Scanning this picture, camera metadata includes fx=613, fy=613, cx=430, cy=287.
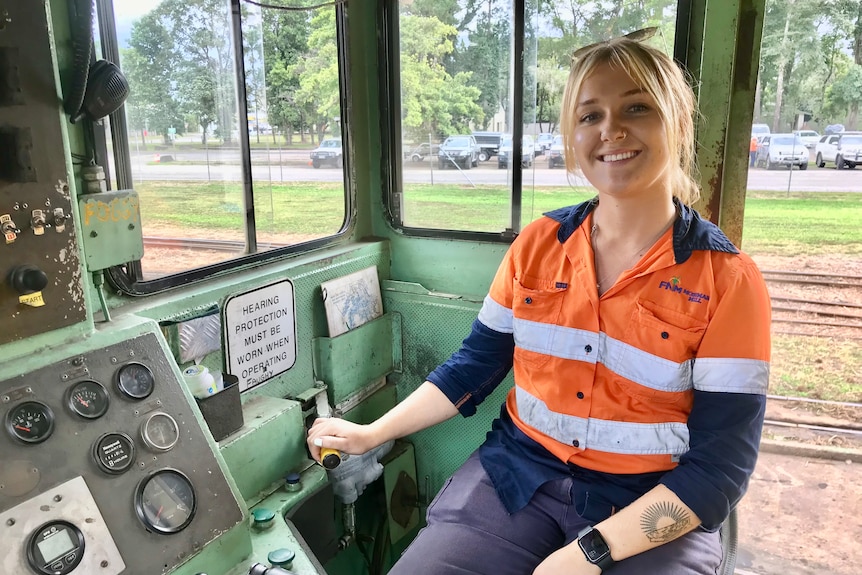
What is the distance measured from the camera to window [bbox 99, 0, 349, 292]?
152 centimetres

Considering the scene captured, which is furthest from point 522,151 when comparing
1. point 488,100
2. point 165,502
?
point 165,502

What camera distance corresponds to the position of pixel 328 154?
2.24 m

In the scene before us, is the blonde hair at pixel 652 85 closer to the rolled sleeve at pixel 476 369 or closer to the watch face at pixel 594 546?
the rolled sleeve at pixel 476 369

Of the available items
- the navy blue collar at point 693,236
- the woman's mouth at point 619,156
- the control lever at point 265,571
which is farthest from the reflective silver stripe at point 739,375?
the control lever at point 265,571

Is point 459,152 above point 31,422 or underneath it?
above

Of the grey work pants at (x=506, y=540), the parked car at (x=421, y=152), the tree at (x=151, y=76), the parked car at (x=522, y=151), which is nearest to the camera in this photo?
the grey work pants at (x=506, y=540)

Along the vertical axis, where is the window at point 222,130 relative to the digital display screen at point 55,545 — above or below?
above

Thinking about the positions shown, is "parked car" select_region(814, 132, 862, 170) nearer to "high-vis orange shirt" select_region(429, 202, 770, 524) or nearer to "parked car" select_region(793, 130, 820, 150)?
"parked car" select_region(793, 130, 820, 150)

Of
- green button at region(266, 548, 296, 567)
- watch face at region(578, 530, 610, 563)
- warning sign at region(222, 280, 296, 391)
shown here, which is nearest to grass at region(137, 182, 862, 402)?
warning sign at region(222, 280, 296, 391)

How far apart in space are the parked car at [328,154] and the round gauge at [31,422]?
127 centimetres

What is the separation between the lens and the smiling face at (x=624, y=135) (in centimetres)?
132

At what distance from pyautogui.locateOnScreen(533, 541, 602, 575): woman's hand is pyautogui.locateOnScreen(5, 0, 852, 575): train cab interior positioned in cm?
52

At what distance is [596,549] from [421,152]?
1562 millimetres

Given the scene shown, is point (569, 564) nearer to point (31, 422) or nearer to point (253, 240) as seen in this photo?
point (31, 422)
